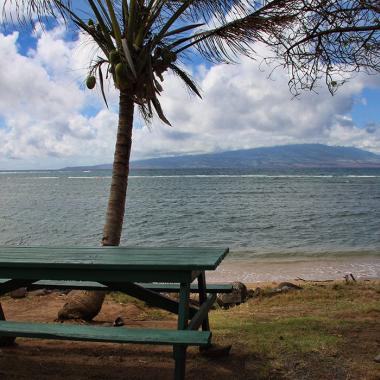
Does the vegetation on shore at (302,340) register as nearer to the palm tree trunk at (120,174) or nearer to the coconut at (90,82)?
the palm tree trunk at (120,174)

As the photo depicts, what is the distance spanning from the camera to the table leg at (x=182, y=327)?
318cm

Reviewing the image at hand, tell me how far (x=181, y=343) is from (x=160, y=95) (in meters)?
3.30

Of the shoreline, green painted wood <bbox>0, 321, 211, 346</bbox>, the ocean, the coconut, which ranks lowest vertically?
the ocean

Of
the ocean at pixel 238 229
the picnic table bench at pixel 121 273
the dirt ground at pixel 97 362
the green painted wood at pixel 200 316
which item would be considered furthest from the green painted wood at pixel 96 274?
the ocean at pixel 238 229

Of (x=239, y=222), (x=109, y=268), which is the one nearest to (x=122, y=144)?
(x=109, y=268)

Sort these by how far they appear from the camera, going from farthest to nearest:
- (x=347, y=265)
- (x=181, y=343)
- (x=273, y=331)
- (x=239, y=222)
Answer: (x=239, y=222) → (x=347, y=265) → (x=273, y=331) → (x=181, y=343)

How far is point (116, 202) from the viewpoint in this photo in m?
5.54

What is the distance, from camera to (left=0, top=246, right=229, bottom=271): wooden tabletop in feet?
10.6

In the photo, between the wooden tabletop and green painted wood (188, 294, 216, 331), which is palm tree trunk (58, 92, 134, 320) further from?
green painted wood (188, 294, 216, 331)

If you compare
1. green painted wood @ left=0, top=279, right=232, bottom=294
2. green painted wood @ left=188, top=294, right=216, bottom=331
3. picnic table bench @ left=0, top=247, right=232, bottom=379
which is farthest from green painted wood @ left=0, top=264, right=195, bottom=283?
green painted wood @ left=0, top=279, right=232, bottom=294

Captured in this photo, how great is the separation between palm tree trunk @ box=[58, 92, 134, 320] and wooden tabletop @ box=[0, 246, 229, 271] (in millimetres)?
1405

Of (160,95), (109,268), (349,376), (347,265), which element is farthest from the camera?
(347,265)

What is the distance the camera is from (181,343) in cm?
295

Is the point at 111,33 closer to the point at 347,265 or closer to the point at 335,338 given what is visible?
the point at 335,338
